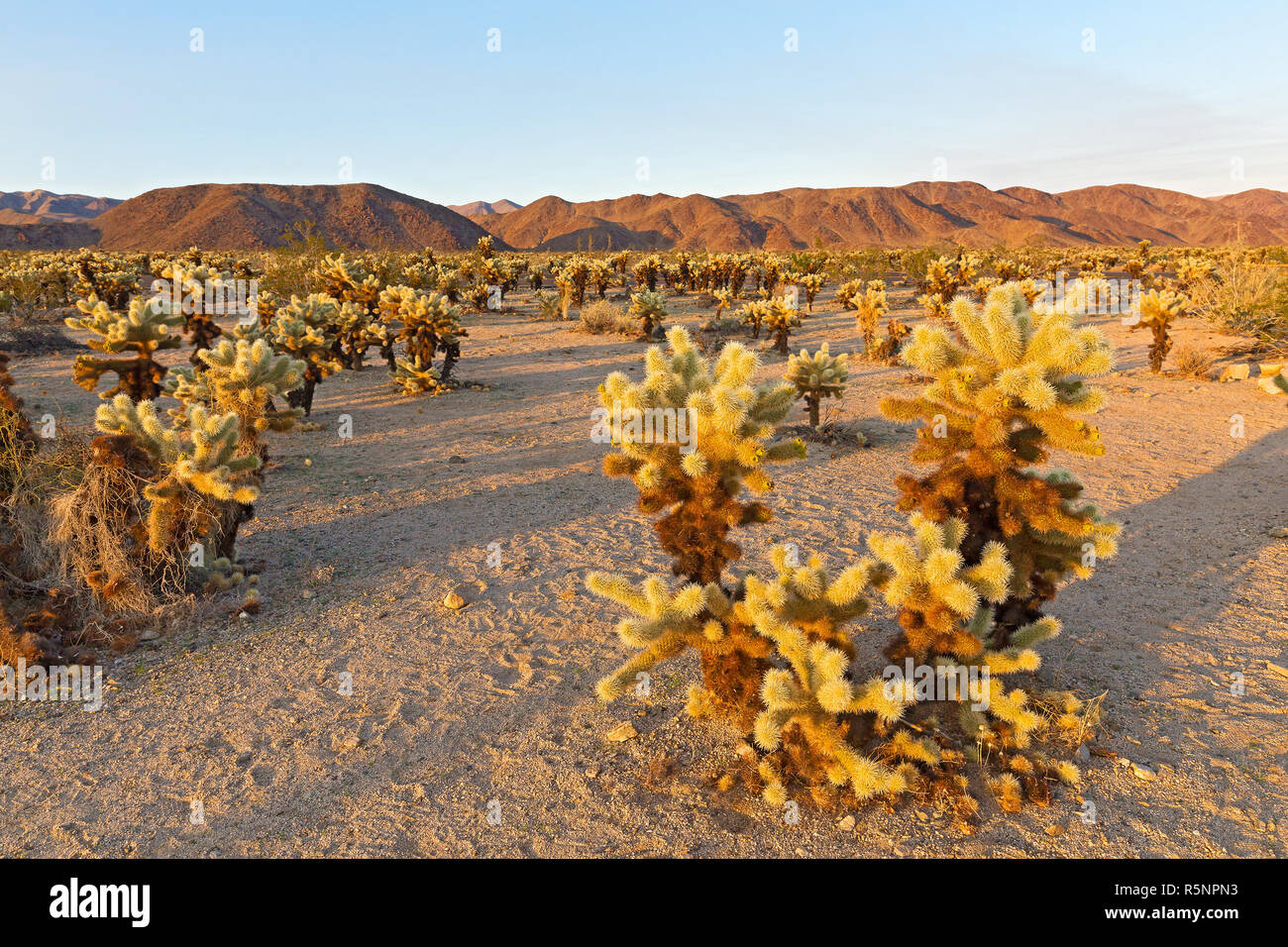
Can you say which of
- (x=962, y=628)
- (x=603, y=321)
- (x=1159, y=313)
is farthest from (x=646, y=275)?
(x=962, y=628)

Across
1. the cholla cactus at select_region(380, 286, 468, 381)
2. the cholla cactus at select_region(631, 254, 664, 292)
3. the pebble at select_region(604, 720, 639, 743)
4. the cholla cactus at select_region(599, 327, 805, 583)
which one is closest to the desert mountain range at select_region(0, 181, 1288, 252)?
the cholla cactus at select_region(631, 254, 664, 292)

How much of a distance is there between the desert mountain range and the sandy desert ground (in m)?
67.9

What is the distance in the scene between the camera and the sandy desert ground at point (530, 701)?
3391 millimetres

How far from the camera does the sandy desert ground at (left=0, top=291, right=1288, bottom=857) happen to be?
3.39 m

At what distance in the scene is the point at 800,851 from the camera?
326cm

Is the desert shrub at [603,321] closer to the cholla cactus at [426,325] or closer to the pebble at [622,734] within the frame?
the cholla cactus at [426,325]

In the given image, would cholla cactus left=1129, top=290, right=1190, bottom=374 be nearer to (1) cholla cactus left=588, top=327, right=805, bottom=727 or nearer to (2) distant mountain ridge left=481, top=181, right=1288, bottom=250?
(1) cholla cactus left=588, top=327, right=805, bottom=727

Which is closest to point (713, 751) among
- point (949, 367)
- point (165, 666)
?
point (949, 367)

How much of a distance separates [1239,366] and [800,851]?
1493cm

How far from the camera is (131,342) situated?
28.5 ft

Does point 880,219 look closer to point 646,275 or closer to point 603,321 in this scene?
point 646,275

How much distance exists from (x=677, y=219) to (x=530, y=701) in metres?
120

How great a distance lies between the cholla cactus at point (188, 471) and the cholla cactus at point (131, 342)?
3350mm
